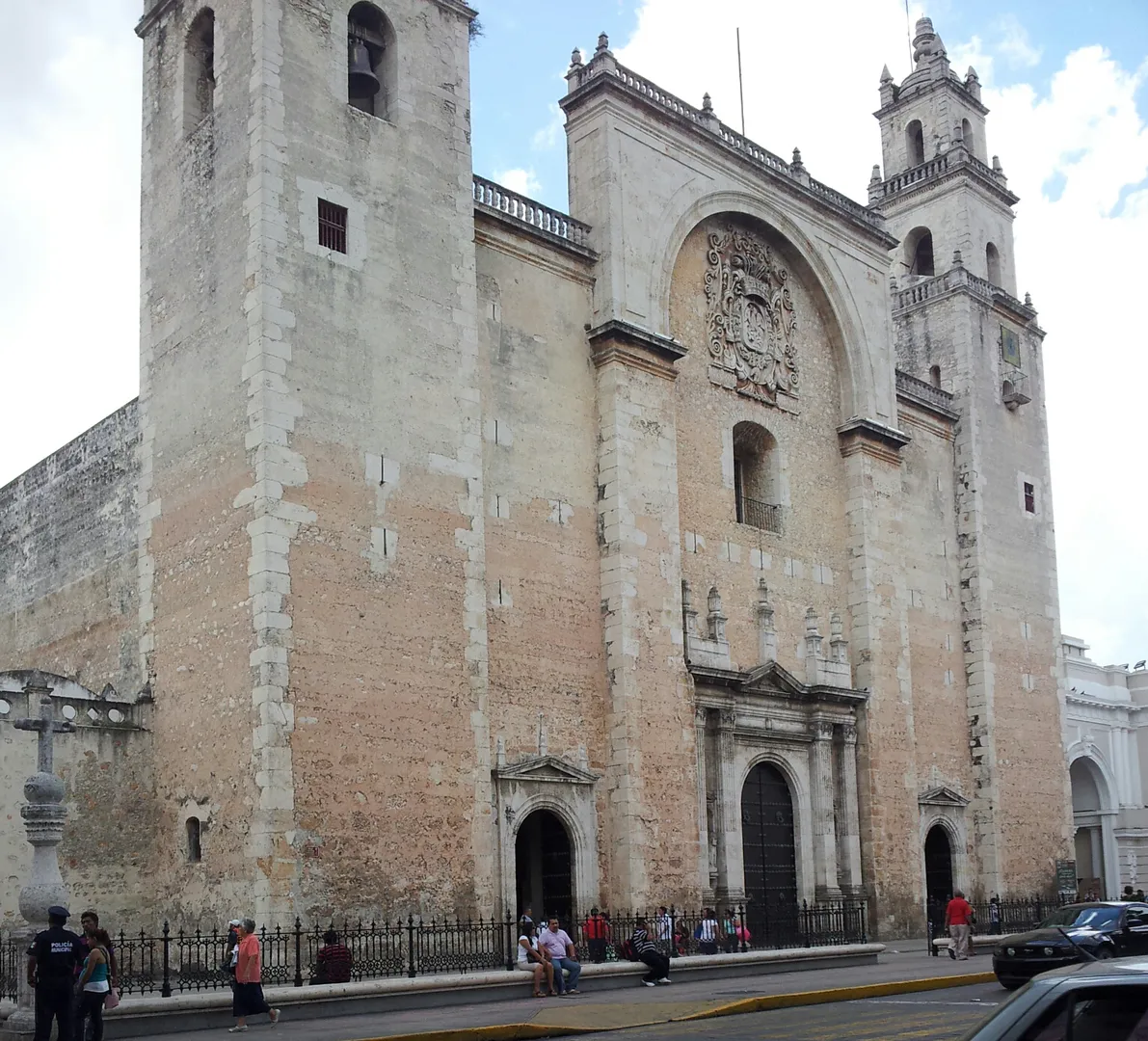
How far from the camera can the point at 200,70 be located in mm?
24125

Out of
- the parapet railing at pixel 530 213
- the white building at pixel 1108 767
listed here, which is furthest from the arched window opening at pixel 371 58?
the white building at pixel 1108 767

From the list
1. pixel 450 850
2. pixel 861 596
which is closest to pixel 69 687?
pixel 450 850

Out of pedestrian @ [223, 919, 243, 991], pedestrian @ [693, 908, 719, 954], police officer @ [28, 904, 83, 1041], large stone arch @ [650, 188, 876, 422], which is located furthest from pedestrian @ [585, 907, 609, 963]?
large stone arch @ [650, 188, 876, 422]

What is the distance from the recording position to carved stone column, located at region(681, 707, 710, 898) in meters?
25.1

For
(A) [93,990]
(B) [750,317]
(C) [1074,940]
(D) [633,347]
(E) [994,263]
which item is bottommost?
(C) [1074,940]

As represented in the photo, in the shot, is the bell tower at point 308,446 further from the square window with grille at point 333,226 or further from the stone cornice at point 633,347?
the stone cornice at point 633,347

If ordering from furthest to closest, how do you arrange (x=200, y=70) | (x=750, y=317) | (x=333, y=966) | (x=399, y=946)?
(x=750, y=317), (x=200, y=70), (x=399, y=946), (x=333, y=966)

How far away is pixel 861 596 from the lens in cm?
3036

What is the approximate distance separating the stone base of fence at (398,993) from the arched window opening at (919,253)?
877 inches

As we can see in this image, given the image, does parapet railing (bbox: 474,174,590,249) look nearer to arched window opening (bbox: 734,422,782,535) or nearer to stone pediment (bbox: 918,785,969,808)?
arched window opening (bbox: 734,422,782,535)

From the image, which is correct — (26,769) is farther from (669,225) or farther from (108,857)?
(669,225)

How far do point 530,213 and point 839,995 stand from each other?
14.5 metres

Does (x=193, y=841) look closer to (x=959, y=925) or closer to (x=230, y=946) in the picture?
(x=230, y=946)

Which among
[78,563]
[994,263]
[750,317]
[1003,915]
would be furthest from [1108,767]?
[78,563]
